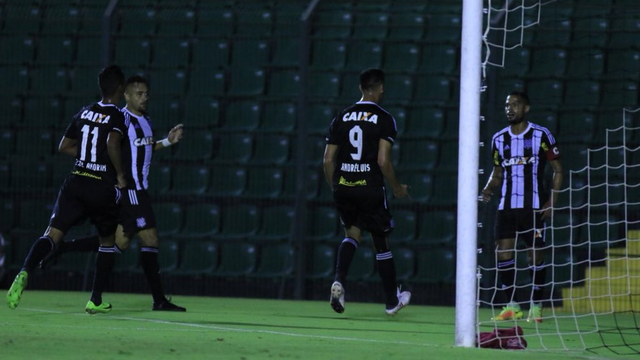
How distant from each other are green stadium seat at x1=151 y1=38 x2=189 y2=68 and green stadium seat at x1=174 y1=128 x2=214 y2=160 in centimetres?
76

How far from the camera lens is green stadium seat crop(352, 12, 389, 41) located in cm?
1242

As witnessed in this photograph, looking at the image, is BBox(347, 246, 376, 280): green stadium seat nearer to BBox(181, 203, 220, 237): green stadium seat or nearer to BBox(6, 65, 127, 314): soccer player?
BBox(181, 203, 220, 237): green stadium seat

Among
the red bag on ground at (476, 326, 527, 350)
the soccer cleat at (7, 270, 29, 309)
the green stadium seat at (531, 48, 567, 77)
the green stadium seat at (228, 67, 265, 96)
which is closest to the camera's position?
the red bag on ground at (476, 326, 527, 350)

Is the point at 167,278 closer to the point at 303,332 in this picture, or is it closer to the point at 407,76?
the point at 407,76

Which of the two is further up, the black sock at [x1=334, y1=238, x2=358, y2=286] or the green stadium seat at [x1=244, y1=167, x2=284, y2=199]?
the green stadium seat at [x1=244, y1=167, x2=284, y2=199]

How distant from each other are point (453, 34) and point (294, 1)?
5.47 feet

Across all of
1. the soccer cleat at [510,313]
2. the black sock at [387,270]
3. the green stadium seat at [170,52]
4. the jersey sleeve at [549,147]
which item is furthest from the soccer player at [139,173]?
the green stadium seat at [170,52]

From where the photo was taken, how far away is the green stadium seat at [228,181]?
12.4 metres

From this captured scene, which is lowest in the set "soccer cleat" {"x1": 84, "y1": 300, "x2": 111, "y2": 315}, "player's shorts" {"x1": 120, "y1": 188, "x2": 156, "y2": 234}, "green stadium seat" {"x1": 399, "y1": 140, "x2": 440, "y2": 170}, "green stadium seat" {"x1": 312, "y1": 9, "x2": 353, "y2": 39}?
"soccer cleat" {"x1": 84, "y1": 300, "x2": 111, "y2": 315}

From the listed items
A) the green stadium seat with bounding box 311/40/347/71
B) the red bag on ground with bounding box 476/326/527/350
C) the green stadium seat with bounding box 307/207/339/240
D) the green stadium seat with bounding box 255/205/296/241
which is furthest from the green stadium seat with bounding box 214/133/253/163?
the red bag on ground with bounding box 476/326/527/350

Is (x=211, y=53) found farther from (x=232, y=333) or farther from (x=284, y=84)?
(x=232, y=333)

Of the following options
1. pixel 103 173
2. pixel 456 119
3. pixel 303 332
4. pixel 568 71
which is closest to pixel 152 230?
pixel 103 173

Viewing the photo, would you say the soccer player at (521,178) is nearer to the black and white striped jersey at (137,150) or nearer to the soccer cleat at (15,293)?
the black and white striped jersey at (137,150)

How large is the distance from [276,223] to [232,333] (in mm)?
4806
